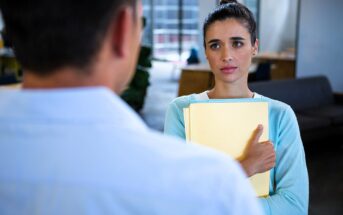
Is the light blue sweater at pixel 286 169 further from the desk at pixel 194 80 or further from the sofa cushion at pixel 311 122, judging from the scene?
the desk at pixel 194 80

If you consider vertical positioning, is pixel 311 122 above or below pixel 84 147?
below

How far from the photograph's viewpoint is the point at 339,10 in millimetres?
6898

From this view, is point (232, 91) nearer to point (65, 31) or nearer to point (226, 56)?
point (226, 56)

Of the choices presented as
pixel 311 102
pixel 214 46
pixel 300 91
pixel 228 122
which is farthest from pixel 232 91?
pixel 311 102

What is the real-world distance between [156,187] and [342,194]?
399 cm

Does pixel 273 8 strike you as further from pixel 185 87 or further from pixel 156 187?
pixel 156 187

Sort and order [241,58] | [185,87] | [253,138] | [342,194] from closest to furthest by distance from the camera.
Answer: [253,138], [241,58], [342,194], [185,87]

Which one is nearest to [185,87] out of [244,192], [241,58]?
[241,58]

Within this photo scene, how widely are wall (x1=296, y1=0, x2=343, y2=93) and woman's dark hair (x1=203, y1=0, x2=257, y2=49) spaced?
6125 mm

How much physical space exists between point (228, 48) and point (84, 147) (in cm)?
93

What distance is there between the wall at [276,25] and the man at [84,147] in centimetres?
975

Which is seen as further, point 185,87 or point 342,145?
point 185,87

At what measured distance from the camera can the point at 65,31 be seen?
0.56m

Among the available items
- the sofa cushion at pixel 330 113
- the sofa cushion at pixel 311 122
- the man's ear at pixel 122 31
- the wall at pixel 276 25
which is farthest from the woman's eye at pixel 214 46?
the wall at pixel 276 25
